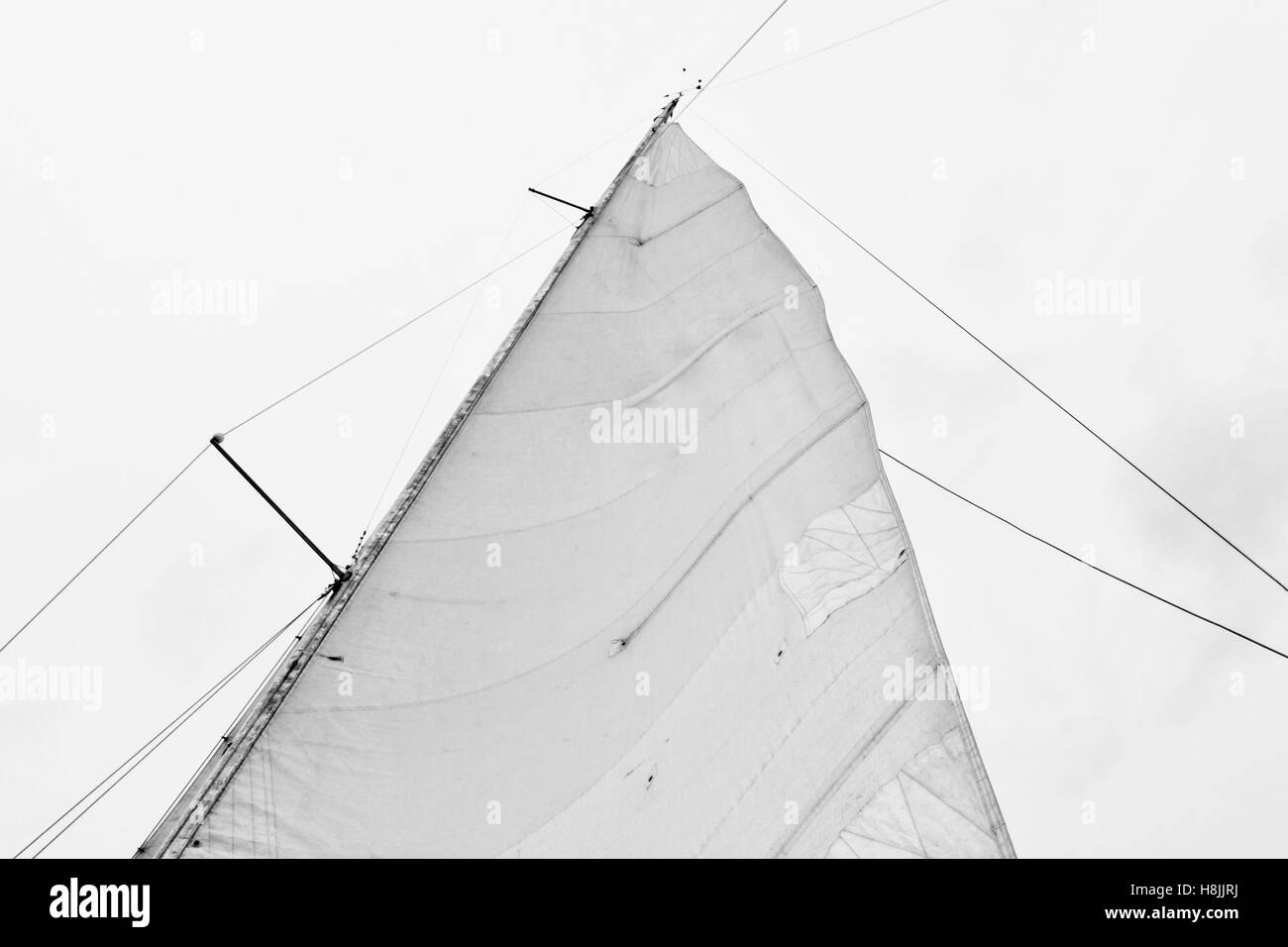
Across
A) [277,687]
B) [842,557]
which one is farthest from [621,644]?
[842,557]

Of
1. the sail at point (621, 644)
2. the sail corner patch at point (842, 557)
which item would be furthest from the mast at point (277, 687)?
the sail corner patch at point (842, 557)

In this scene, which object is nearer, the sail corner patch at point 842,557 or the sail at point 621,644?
the sail at point 621,644

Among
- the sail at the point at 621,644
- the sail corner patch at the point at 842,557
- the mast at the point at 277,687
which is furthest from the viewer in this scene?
the sail corner patch at the point at 842,557

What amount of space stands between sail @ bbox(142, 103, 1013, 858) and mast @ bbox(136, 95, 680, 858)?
0.01 meters

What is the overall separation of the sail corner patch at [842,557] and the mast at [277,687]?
2655 millimetres

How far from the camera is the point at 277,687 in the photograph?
4566mm

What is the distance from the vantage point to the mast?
155 inches

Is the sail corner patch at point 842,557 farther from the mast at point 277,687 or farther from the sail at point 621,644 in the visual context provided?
the mast at point 277,687

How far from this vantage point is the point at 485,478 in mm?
6246

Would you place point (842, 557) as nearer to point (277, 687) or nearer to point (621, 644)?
point (621, 644)

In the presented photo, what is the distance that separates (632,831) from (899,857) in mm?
1622

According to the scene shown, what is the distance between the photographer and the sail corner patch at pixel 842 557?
6758mm
